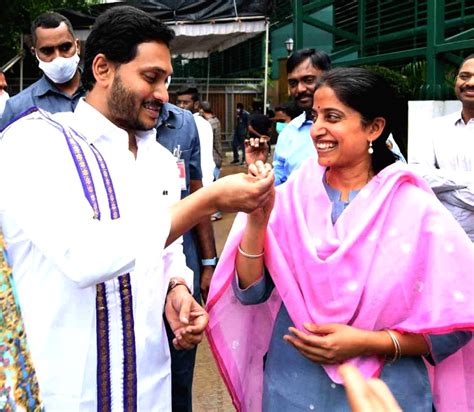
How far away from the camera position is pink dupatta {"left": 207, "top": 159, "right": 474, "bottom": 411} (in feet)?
5.93

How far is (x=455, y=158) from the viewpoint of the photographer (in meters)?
3.53

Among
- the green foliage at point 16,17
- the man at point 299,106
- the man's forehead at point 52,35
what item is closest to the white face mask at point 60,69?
the man's forehead at point 52,35

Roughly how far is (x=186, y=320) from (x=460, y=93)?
8.42 feet

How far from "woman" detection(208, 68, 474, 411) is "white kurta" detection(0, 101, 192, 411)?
1.22 ft

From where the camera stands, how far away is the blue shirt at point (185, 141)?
→ 2.83 m

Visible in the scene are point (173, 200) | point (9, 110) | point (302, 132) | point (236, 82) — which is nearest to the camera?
point (173, 200)

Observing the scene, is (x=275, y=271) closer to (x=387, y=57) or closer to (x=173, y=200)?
(x=173, y=200)

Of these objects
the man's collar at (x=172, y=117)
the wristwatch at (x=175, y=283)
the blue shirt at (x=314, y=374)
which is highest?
the man's collar at (x=172, y=117)

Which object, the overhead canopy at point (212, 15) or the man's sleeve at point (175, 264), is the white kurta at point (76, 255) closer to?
the man's sleeve at point (175, 264)

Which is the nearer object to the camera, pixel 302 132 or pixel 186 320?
pixel 186 320

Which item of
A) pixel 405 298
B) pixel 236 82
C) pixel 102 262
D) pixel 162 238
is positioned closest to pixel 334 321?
pixel 405 298

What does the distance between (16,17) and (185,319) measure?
11841 millimetres

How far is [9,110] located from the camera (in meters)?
3.25

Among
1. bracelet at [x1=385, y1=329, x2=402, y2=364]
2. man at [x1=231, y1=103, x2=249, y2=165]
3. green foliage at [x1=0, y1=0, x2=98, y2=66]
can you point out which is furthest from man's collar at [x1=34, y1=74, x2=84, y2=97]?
man at [x1=231, y1=103, x2=249, y2=165]
